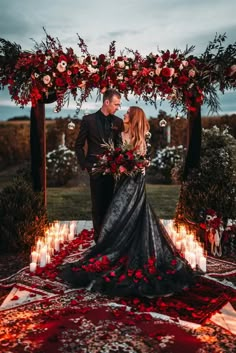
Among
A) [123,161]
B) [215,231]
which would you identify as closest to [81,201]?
[215,231]

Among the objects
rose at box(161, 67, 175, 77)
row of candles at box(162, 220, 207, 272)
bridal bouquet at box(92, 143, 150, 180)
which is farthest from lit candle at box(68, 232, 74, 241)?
rose at box(161, 67, 175, 77)

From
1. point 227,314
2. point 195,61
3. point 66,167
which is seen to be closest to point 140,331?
point 227,314

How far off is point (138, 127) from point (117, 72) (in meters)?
1.55

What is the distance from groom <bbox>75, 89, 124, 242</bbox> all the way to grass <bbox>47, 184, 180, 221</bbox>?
14.5 feet

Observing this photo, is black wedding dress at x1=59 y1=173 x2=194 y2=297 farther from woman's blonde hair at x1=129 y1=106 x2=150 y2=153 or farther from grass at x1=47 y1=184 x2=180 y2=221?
grass at x1=47 y1=184 x2=180 y2=221

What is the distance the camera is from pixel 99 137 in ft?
22.3

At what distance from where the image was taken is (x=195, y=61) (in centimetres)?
673

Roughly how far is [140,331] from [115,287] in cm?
102

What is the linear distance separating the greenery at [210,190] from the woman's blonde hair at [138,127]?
6.47ft

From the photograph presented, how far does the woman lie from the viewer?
5.42 meters

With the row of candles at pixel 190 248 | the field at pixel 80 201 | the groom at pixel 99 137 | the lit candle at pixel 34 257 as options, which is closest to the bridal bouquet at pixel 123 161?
the groom at pixel 99 137

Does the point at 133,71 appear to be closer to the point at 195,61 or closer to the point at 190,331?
the point at 195,61

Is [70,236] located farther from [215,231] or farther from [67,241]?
[215,231]

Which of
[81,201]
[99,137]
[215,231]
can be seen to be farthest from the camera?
[81,201]
